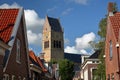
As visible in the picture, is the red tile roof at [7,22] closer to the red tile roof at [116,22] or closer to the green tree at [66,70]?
the red tile roof at [116,22]

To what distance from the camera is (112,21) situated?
3303 cm

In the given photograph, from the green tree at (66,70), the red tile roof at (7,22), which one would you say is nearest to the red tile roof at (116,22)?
the red tile roof at (7,22)

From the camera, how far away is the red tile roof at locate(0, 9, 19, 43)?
2459cm

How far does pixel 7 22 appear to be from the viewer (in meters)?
26.2

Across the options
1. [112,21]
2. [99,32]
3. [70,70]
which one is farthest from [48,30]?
[112,21]

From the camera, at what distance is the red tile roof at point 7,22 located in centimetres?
2459

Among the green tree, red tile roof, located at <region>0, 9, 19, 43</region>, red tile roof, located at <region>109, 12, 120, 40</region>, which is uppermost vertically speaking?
the green tree

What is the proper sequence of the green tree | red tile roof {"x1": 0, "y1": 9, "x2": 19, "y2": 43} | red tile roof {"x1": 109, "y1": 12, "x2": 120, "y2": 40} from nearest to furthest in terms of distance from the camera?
red tile roof {"x1": 0, "y1": 9, "x2": 19, "y2": 43}
red tile roof {"x1": 109, "y1": 12, "x2": 120, "y2": 40}
the green tree

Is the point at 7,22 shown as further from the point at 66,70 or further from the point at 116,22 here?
the point at 66,70

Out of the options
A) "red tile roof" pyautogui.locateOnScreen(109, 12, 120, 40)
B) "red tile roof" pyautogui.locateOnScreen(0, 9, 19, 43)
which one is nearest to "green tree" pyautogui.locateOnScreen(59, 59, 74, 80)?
"red tile roof" pyautogui.locateOnScreen(109, 12, 120, 40)

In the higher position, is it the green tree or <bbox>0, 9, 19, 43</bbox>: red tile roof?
the green tree

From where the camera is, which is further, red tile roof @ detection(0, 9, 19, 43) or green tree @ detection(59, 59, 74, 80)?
green tree @ detection(59, 59, 74, 80)

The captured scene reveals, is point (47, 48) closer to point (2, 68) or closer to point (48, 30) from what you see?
point (48, 30)

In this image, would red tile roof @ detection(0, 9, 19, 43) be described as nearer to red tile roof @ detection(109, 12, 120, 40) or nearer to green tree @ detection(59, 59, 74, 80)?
red tile roof @ detection(109, 12, 120, 40)
